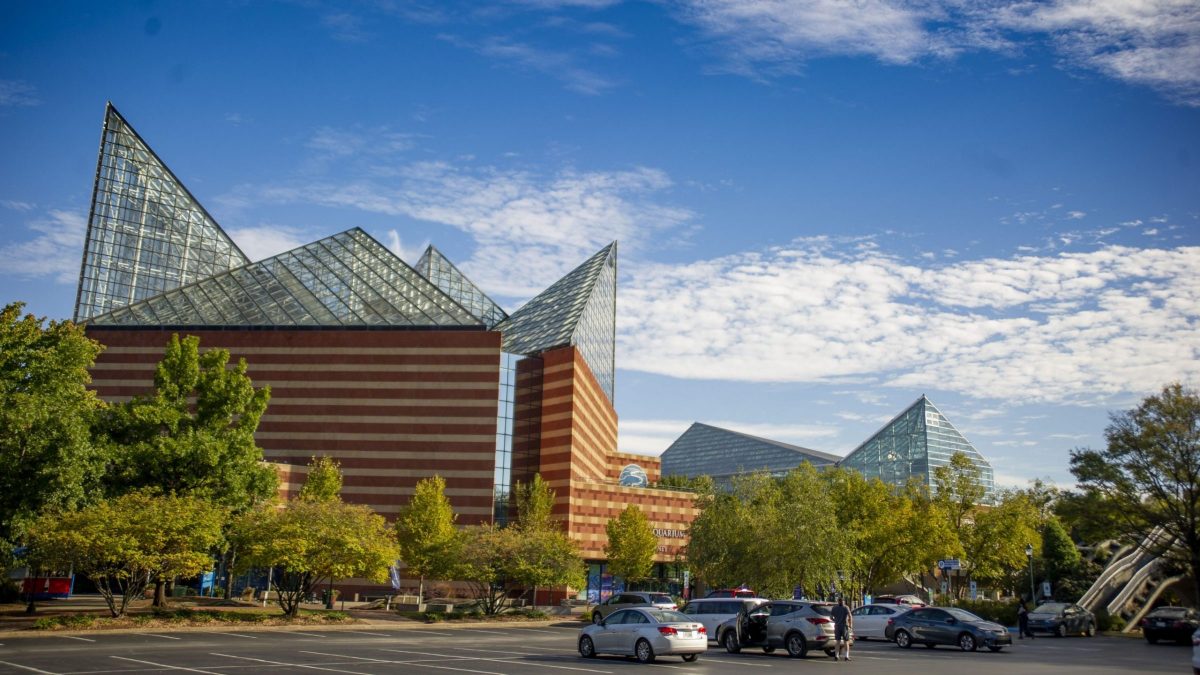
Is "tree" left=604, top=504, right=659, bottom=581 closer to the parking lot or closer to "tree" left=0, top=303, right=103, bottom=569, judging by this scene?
the parking lot

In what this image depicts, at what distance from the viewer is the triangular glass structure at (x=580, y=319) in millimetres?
83562

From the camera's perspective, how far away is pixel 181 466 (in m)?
42.2

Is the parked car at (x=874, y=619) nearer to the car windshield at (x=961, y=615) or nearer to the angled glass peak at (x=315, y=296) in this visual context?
the car windshield at (x=961, y=615)

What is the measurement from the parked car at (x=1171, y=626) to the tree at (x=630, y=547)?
123 ft

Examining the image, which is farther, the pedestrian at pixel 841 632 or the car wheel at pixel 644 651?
the pedestrian at pixel 841 632

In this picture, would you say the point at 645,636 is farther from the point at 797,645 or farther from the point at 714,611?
the point at 714,611

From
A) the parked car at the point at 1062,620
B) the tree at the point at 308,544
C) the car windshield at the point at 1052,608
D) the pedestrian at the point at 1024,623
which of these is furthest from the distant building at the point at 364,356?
the pedestrian at the point at 1024,623

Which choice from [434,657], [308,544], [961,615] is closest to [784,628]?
[961,615]

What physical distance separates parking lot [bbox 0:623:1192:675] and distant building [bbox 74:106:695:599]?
39.6 m

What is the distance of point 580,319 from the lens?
8575cm

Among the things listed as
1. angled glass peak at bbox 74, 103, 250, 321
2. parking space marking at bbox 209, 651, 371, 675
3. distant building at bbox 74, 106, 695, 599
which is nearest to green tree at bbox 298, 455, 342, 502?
distant building at bbox 74, 106, 695, 599

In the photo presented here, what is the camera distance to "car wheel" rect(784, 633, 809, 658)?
27375mm

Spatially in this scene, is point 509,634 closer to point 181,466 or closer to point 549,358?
point 181,466

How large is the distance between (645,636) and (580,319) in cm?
6180
